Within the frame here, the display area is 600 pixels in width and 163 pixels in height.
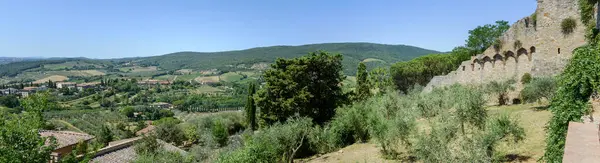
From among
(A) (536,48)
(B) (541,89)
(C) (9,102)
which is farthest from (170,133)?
(C) (9,102)

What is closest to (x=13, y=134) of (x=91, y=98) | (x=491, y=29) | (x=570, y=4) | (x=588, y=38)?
(x=588, y=38)

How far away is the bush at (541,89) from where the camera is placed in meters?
15.3

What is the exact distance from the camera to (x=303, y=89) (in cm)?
2503

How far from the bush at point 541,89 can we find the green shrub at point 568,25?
4170 mm

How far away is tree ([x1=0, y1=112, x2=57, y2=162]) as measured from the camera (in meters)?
7.31

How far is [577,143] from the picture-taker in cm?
478

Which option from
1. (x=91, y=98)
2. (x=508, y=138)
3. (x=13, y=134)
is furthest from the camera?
(x=91, y=98)

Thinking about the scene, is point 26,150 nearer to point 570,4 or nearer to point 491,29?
point 570,4

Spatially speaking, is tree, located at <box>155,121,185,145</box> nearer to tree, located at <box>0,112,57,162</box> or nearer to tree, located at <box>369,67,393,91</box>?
tree, located at <box>369,67,393,91</box>

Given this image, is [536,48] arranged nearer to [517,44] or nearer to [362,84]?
[517,44]

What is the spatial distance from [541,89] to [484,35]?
30.5m

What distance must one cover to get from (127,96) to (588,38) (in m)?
135

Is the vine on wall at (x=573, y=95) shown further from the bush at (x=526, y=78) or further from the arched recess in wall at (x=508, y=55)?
the arched recess in wall at (x=508, y=55)

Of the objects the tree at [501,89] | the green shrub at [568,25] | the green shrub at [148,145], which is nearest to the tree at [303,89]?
the green shrub at [148,145]
